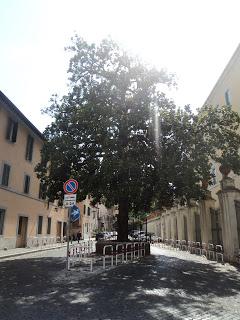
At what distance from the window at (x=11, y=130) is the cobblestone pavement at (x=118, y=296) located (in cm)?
1502

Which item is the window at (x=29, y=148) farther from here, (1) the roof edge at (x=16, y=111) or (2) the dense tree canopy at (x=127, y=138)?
(2) the dense tree canopy at (x=127, y=138)

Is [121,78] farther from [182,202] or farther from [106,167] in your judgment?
[182,202]

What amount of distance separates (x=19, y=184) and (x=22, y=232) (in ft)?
14.5

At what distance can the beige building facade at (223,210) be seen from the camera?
17.0m

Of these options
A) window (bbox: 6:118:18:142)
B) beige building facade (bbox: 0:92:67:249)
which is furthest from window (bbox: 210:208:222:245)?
window (bbox: 6:118:18:142)

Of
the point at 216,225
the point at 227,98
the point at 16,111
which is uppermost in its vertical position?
Answer: the point at 227,98

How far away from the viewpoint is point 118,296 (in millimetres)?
8102

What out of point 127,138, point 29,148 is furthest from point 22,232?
point 127,138

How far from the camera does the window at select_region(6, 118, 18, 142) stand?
2555cm

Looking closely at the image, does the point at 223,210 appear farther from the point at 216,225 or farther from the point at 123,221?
the point at 123,221

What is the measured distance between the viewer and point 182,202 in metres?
19.6

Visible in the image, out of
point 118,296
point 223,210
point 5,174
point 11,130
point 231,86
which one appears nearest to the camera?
point 118,296

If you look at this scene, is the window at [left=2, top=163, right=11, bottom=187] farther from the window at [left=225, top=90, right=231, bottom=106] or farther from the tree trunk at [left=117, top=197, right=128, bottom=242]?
the window at [left=225, top=90, right=231, bottom=106]

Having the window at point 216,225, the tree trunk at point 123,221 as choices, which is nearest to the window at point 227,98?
the window at point 216,225
